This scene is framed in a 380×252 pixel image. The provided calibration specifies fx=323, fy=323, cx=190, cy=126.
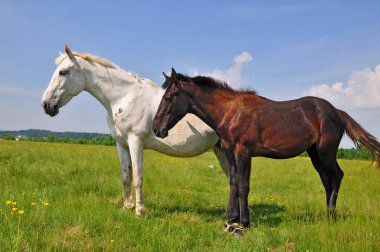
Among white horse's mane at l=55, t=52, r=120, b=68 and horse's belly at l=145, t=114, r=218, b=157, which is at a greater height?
white horse's mane at l=55, t=52, r=120, b=68

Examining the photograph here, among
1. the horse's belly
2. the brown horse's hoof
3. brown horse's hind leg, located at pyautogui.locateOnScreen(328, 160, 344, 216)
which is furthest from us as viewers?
the horse's belly

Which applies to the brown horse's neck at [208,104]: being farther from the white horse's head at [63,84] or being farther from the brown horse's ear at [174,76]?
the white horse's head at [63,84]

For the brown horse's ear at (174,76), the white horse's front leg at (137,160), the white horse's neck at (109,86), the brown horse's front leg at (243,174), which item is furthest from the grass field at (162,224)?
the brown horse's ear at (174,76)

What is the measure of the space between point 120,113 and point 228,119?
6.59 ft

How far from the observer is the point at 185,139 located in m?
6.05

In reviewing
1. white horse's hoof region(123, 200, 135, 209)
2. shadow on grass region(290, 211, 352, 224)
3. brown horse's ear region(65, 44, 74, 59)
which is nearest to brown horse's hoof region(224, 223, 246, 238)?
shadow on grass region(290, 211, 352, 224)

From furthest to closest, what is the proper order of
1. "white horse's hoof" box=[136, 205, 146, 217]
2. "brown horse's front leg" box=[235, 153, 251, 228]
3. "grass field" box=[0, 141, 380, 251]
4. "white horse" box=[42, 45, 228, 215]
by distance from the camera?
"white horse" box=[42, 45, 228, 215] → "white horse's hoof" box=[136, 205, 146, 217] → "brown horse's front leg" box=[235, 153, 251, 228] → "grass field" box=[0, 141, 380, 251]

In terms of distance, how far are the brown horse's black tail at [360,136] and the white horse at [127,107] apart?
2.36 metres

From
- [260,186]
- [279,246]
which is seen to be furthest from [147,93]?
[260,186]

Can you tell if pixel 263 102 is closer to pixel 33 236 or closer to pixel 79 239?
pixel 79 239

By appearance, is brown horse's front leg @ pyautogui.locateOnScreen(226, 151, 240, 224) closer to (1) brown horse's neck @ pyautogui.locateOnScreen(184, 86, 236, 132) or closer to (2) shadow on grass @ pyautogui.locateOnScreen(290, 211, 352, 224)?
(1) brown horse's neck @ pyautogui.locateOnScreen(184, 86, 236, 132)

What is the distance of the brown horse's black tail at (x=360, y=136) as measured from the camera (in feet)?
18.3

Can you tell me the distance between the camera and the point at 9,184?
7.52 m

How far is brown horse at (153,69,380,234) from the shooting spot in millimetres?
5027
